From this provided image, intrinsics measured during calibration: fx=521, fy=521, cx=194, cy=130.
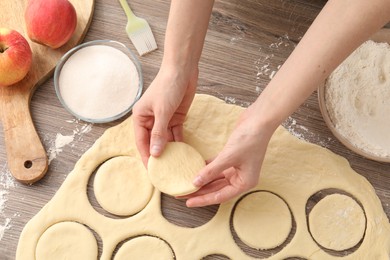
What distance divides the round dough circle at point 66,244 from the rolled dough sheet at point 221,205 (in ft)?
0.07

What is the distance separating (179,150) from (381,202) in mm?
548

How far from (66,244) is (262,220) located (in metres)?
0.49

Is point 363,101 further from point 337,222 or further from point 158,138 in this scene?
point 158,138

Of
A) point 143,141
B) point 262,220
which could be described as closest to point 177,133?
point 143,141

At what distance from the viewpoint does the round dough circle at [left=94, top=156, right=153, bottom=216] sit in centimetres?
130

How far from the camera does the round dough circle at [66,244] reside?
1.26 metres

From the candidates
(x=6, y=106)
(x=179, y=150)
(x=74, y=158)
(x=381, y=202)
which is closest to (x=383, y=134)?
(x=381, y=202)

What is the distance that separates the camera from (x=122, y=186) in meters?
1.31

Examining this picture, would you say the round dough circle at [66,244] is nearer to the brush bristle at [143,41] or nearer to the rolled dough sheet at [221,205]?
the rolled dough sheet at [221,205]

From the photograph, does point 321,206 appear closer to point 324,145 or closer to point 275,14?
point 324,145

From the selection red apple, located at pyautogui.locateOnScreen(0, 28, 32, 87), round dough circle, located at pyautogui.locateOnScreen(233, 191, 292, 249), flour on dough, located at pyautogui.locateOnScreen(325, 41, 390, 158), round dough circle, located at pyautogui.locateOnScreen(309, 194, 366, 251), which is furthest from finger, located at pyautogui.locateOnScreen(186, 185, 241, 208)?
red apple, located at pyautogui.locateOnScreen(0, 28, 32, 87)

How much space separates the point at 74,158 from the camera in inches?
53.4

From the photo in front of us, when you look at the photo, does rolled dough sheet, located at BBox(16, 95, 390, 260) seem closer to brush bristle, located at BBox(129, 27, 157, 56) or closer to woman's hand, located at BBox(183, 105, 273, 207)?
woman's hand, located at BBox(183, 105, 273, 207)

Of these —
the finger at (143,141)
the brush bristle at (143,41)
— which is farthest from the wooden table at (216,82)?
the finger at (143,141)
